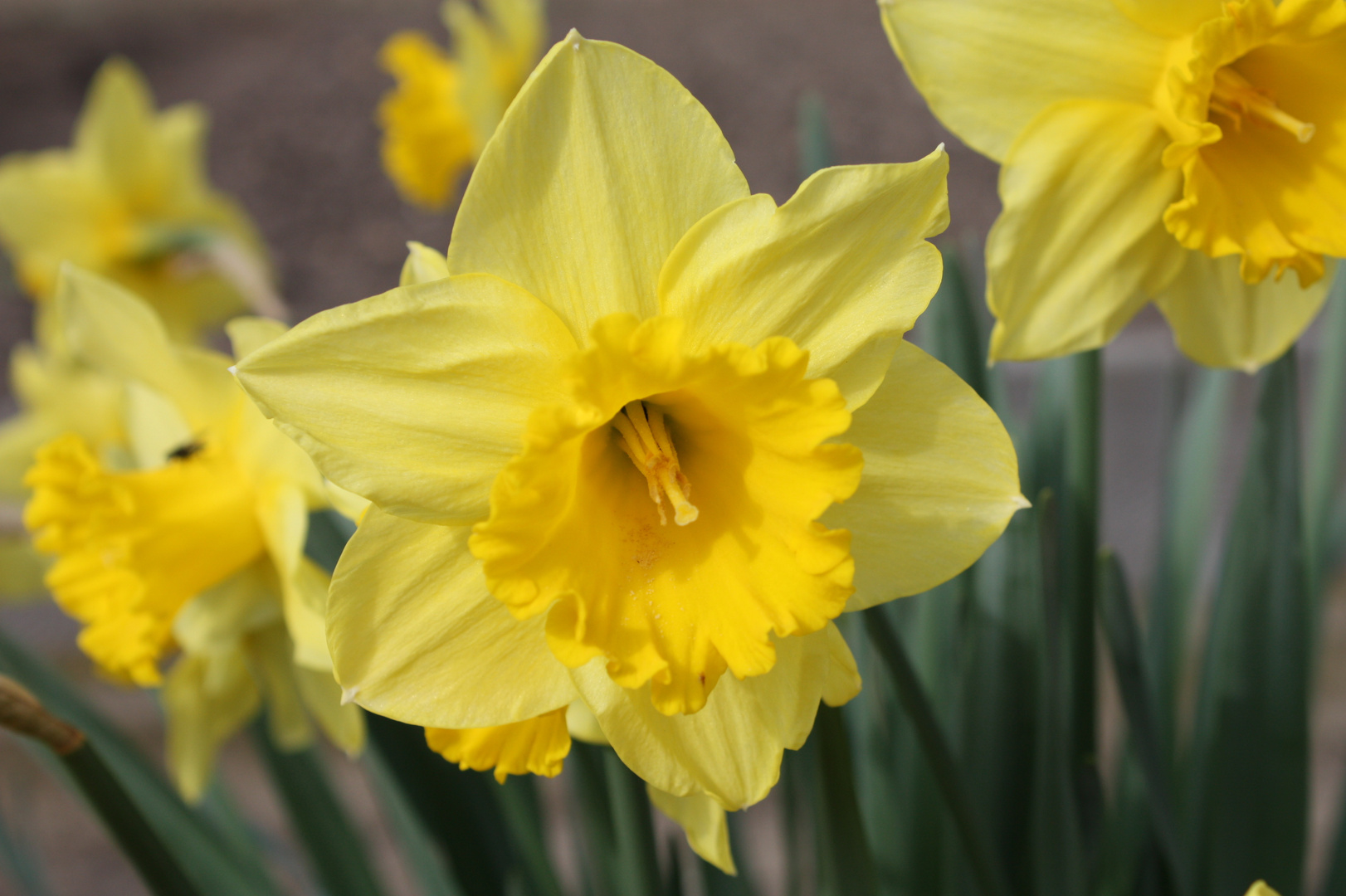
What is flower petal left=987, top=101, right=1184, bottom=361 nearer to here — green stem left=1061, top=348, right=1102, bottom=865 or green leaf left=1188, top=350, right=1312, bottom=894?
green stem left=1061, top=348, right=1102, bottom=865

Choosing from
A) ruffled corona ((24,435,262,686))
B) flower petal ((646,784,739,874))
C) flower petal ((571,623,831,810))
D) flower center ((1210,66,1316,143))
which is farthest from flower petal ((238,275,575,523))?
flower center ((1210,66,1316,143))

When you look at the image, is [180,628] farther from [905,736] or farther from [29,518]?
[905,736]

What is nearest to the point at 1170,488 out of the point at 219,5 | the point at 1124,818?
the point at 1124,818

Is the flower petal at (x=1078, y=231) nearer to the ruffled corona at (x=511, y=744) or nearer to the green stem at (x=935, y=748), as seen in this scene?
the green stem at (x=935, y=748)

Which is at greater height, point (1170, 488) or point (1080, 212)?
point (1080, 212)

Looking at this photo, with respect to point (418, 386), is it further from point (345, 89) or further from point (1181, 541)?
point (345, 89)

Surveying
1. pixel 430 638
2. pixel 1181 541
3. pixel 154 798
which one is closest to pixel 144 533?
pixel 154 798
